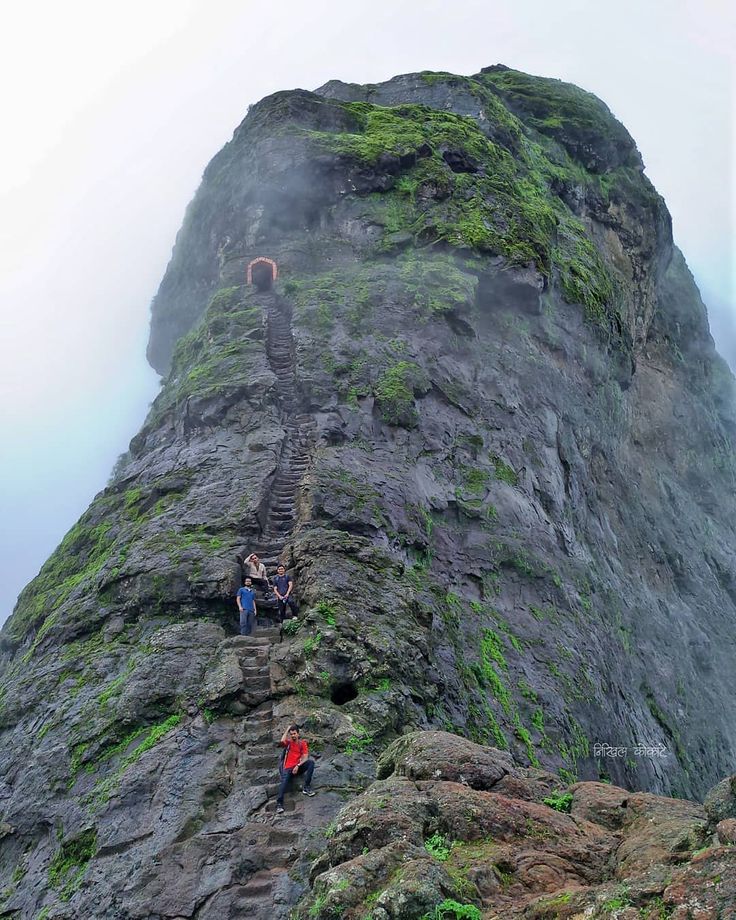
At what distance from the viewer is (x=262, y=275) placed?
3566 centimetres

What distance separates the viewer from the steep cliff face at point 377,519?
1627cm

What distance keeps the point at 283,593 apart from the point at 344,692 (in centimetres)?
302

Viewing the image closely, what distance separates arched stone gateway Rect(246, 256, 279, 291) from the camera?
116 ft

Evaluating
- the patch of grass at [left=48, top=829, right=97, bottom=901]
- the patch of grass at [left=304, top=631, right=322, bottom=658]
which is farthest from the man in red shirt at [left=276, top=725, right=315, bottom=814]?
the patch of grass at [left=48, top=829, right=97, bottom=901]

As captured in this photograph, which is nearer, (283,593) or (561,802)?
(561,802)

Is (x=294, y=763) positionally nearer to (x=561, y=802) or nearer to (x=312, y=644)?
(x=312, y=644)

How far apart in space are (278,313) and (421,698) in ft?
62.1

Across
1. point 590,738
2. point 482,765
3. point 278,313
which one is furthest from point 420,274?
point 482,765

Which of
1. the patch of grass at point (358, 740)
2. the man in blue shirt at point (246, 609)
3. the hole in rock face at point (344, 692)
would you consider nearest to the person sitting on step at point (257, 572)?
the man in blue shirt at point (246, 609)

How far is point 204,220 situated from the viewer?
43469 millimetres

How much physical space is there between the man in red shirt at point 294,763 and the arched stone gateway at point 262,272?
935 inches

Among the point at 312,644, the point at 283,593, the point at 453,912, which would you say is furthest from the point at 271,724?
the point at 453,912

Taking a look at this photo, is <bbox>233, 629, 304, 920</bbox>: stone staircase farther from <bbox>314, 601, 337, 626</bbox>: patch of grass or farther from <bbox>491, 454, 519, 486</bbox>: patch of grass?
<bbox>491, 454, 519, 486</bbox>: patch of grass

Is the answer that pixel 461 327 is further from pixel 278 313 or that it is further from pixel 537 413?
pixel 278 313
